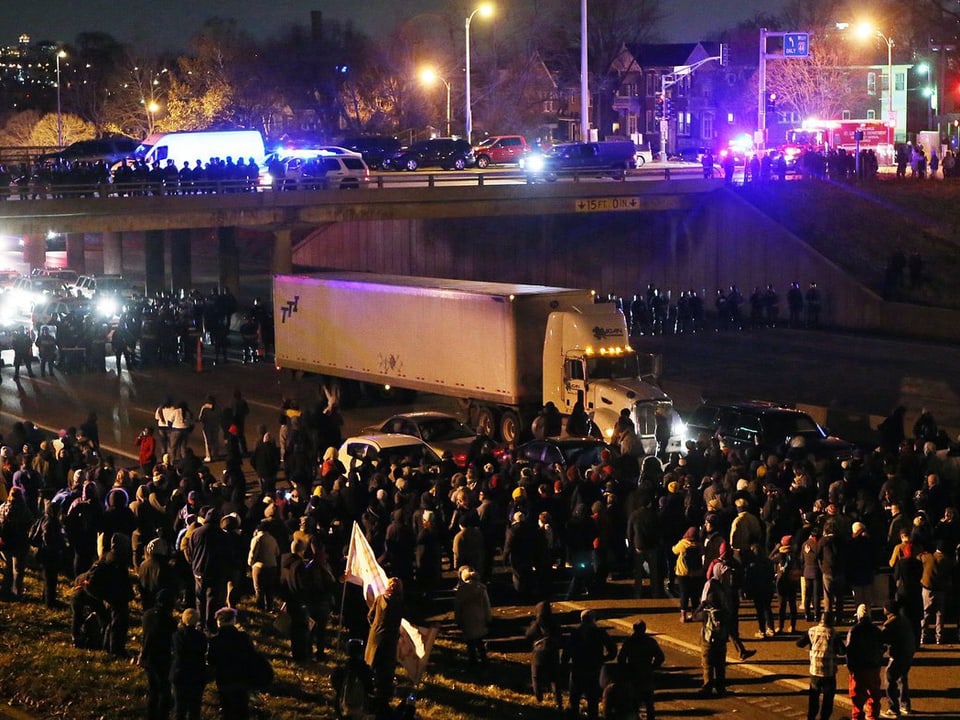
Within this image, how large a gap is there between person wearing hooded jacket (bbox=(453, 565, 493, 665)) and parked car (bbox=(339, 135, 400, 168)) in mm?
54572

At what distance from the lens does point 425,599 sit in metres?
17.2

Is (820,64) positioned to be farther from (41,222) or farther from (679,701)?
(679,701)

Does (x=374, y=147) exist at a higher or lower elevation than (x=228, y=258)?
higher

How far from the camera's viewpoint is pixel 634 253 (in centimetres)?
5428

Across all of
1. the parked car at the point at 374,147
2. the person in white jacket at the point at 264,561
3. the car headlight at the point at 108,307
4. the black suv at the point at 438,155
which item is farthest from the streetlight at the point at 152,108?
the person in white jacket at the point at 264,561

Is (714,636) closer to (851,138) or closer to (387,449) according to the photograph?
(387,449)

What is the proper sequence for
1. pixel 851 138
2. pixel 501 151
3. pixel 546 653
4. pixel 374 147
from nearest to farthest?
pixel 546 653, pixel 501 151, pixel 851 138, pixel 374 147

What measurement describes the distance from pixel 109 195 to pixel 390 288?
15564mm

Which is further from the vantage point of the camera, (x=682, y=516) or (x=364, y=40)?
(x=364, y=40)

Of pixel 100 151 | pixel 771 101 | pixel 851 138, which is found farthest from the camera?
pixel 771 101

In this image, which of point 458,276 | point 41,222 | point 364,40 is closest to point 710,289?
point 458,276

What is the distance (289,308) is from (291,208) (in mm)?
12055

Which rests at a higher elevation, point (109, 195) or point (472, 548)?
point (109, 195)

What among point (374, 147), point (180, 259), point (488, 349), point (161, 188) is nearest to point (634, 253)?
point (180, 259)
